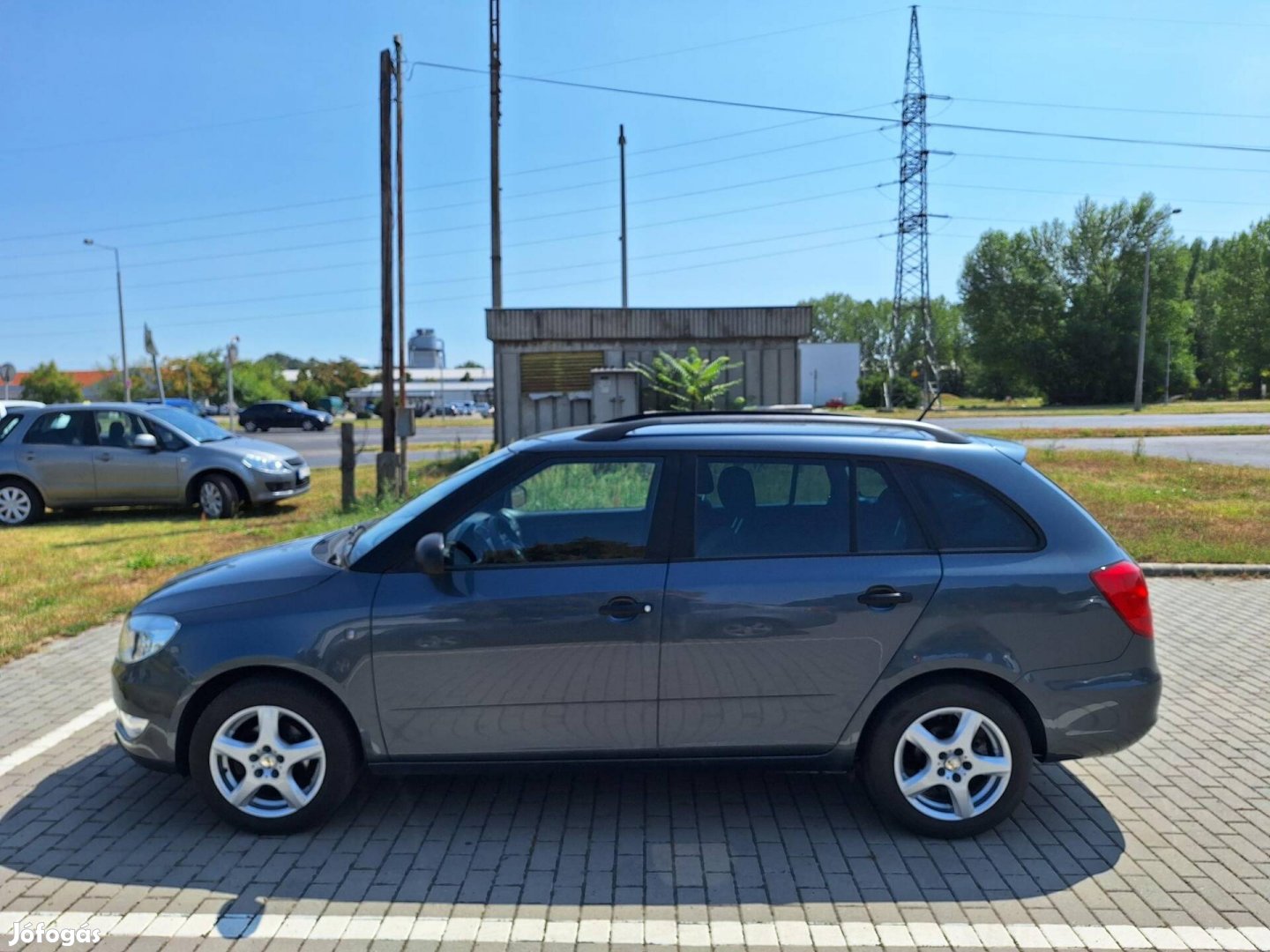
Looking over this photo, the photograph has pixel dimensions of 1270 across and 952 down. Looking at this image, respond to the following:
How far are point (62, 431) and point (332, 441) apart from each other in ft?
86.6

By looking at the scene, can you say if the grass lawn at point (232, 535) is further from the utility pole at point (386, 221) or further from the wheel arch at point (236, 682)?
Result: the wheel arch at point (236, 682)

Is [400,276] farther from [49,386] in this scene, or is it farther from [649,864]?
[49,386]

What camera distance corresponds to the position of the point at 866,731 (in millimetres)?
4035

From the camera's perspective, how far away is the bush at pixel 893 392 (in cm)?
6512

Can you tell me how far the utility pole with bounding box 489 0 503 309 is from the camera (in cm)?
2272

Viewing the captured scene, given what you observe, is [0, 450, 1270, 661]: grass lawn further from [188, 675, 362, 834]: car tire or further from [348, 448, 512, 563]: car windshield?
[348, 448, 512, 563]: car windshield

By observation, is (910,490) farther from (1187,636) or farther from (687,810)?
(1187,636)

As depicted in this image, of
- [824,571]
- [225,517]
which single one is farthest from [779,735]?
[225,517]

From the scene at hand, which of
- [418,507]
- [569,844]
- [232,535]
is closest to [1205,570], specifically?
[569,844]

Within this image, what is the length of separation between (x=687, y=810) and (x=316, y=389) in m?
105

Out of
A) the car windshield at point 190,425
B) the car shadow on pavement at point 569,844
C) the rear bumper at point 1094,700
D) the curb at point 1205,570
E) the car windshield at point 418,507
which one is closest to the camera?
the car shadow on pavement at point 569,844

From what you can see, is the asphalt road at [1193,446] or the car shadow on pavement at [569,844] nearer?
the car shadow on pavement at [569,844]

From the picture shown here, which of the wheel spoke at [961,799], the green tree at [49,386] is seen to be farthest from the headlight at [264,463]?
the green tree at [49,386]

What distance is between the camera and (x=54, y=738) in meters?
5.28
